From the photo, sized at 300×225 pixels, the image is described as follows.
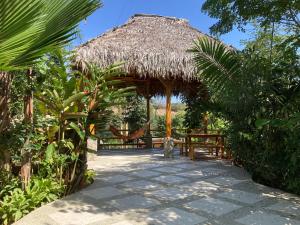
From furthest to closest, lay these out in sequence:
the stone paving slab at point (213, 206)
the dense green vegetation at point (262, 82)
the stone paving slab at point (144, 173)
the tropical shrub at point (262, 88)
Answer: the stone paving slab at point (144, 173), the tropical shrub at point (262, 88), the dense green vegetation at point (262, 82), the stone paving slab at point (213, 206)

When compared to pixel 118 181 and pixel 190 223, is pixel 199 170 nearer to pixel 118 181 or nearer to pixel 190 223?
pixel 118 181

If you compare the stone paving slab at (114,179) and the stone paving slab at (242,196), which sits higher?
the stone paving slab at (114,179)

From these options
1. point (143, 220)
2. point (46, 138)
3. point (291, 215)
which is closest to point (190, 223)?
point (143, 220)

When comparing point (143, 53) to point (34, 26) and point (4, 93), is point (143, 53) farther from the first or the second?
point (34, 26)

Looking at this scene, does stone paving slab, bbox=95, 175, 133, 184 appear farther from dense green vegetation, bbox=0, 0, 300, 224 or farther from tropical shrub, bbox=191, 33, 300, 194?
tropical shrub, bbox=191, 33, 300, 194

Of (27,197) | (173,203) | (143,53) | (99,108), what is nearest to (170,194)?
(173,203)

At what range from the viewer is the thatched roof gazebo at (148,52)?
8.45 metres

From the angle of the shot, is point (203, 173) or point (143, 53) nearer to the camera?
point (203, 173)

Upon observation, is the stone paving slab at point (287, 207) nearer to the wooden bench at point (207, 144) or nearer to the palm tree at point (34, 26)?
the palm tree at point (34, 26)

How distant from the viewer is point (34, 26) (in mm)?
1339

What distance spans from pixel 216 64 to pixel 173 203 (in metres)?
2.12

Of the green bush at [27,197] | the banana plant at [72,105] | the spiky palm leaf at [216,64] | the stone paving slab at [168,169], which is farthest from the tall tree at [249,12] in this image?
the green bush at [27,197]

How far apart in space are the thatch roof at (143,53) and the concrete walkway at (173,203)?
340 centimetres

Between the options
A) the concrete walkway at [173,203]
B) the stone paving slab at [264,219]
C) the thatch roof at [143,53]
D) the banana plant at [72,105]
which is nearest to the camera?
the stone paving slab at [264,219]
